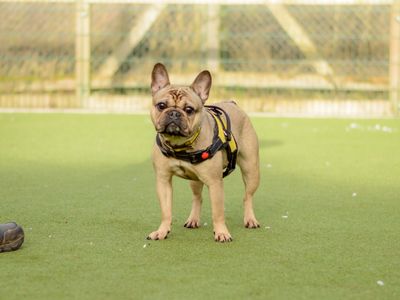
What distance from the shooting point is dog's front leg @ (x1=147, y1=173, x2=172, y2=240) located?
5.07 metres

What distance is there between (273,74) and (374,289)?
9.75m

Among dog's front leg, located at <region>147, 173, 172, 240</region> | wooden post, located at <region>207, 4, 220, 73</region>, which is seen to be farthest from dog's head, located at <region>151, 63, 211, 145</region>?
wooden post, located at <region>207, 4, 220, 73</region>

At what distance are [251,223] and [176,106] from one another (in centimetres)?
101

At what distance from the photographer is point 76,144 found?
10008mm

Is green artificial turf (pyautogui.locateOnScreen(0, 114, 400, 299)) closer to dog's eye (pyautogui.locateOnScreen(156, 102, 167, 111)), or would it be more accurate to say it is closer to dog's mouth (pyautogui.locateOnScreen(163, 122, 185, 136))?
dog's mouth (pyautogui.locateOnScreen(163, 122, 185, 136))

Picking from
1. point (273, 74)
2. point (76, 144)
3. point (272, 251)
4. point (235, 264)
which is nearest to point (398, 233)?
point (272, 251)

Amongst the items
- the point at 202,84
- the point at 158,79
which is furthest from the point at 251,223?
the point at 158,79

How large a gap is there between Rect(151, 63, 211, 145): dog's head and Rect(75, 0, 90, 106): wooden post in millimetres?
8797

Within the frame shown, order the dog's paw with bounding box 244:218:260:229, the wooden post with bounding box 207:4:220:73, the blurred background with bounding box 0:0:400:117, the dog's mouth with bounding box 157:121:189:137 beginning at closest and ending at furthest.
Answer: the dog's mouth with bounding box 157:121:189:137 → the dog's paw with bounding box 244:218:260:229 → the blurred background with bounding box 0:0:400:117 → the wooden post with bounding box 207:4:220:73

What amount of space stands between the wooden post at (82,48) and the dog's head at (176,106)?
346 inches

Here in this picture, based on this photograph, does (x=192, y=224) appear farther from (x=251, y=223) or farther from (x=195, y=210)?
(x=251, y=223)

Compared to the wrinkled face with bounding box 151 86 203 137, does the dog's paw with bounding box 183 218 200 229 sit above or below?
below

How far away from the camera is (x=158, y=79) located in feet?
17.0

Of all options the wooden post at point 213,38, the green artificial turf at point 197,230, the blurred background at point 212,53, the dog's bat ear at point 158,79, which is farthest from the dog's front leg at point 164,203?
the wooden post at point 213,38
